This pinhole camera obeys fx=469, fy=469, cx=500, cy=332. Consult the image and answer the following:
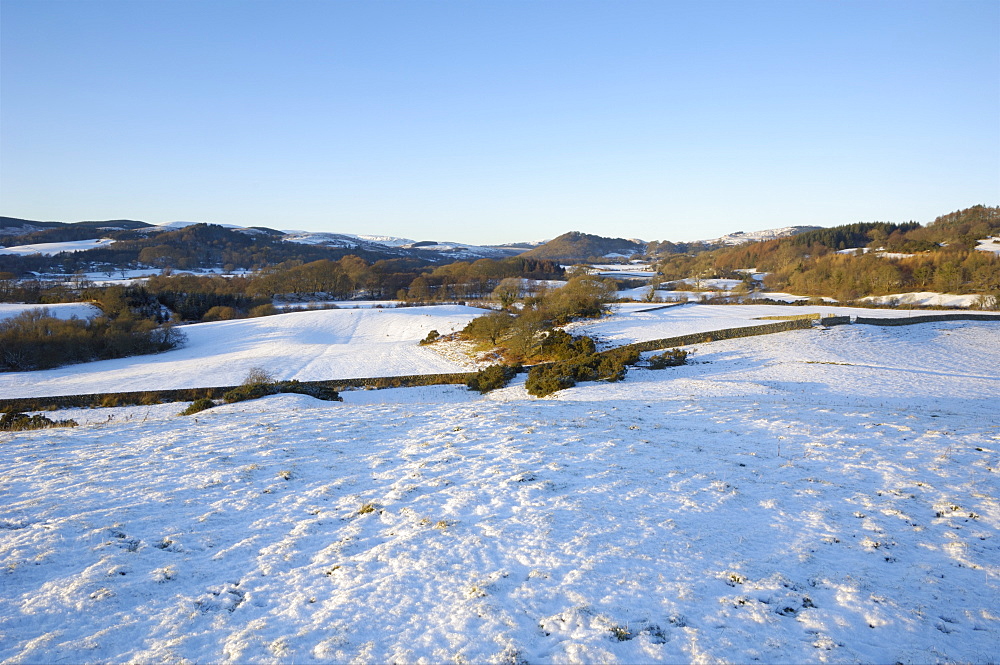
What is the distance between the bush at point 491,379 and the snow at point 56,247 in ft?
551

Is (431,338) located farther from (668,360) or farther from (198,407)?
(198,407)

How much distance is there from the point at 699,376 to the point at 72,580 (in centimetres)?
2159

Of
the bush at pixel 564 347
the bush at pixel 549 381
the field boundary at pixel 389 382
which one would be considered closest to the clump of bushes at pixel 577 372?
the bush at pixel 549 381

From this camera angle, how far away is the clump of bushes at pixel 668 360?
2428 cm

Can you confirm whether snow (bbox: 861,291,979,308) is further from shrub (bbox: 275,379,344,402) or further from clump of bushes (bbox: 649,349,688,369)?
shrub (bbox: 275,379,344,402)

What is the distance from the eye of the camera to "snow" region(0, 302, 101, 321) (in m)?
44.1

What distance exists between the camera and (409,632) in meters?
4.13

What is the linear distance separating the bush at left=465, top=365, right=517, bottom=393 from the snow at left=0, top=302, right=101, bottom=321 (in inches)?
1729

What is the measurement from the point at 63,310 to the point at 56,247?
153m

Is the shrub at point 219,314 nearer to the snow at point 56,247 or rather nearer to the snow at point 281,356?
the snow at point 281,356

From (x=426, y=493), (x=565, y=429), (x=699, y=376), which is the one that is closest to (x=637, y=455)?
(x=565, y=429)

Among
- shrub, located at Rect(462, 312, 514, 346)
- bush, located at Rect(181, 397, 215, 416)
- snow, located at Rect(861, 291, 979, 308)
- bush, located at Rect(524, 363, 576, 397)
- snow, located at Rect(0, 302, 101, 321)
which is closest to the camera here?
bush, located at Rect(181, 397, 215, 416)

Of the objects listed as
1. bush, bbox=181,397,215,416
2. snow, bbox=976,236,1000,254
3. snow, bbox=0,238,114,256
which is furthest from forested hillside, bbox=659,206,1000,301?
snow, bbox=0,238,114,256

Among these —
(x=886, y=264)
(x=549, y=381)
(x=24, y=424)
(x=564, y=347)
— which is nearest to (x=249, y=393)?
(x=24, y=424)
